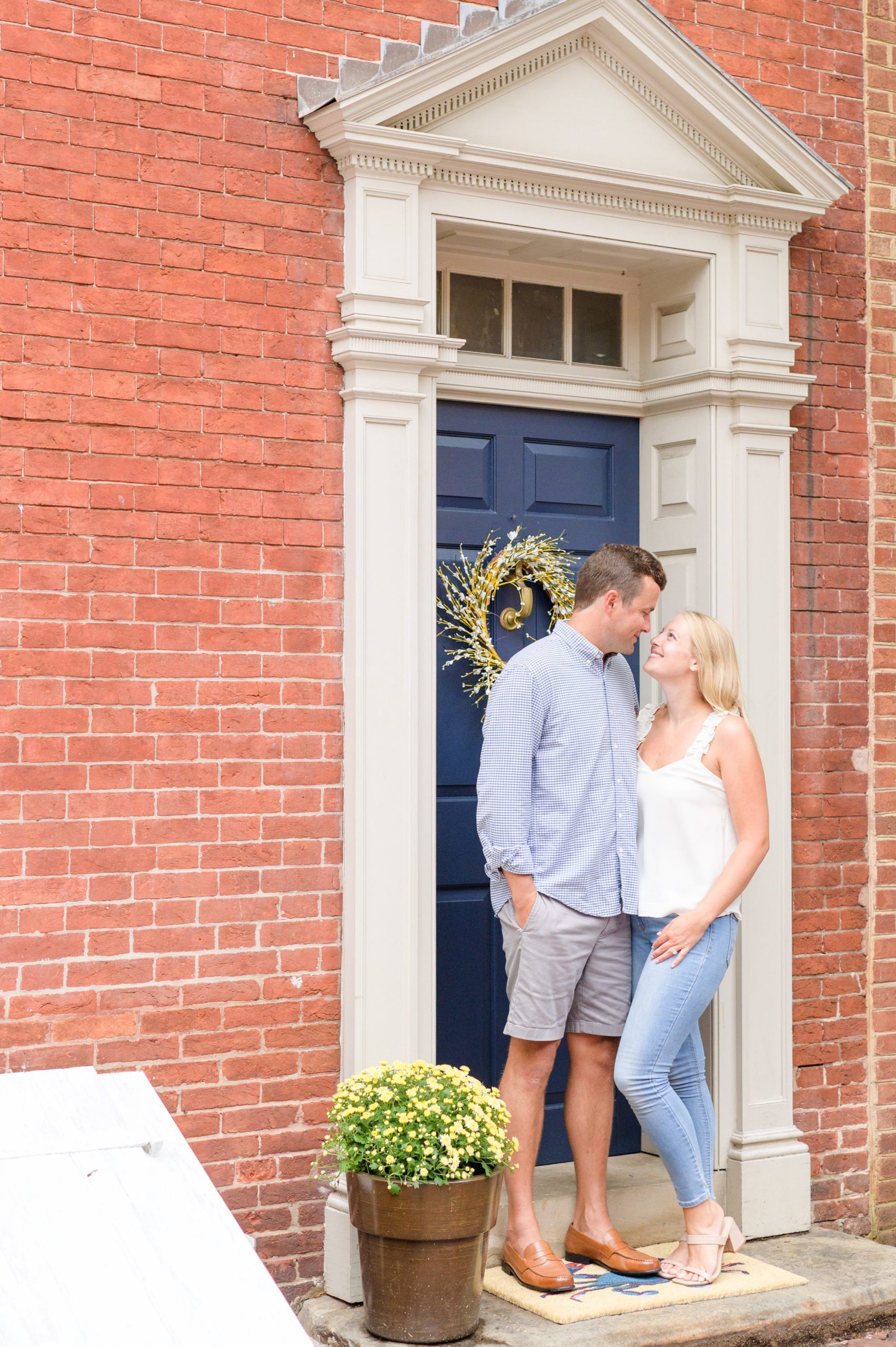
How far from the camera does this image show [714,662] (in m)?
4.28

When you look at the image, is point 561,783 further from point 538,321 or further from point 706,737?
point 538,321

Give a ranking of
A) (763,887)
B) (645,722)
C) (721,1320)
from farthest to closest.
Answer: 1. (763,887)
2. (645,722)
3. (721,1320)

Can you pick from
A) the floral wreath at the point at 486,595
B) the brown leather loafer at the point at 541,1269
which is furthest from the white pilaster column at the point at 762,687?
the brown leather loafer at the point at 541,1269

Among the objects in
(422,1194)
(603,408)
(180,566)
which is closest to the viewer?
(422,1194)

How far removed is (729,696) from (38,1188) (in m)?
2.60

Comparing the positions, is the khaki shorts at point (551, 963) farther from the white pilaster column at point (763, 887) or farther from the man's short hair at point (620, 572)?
the man's short hair at point (620, 572)

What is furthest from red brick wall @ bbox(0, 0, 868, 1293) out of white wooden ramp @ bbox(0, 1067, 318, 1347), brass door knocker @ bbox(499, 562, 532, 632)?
white wooden ramp @ bbox(0, 1067, 318, 1347)

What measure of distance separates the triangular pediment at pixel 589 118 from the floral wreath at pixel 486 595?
1.23 metres

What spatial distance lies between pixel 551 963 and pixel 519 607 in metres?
1.38

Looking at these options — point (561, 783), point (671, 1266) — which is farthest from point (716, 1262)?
point (561, 783)

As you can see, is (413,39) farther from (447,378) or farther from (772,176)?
(772,176)

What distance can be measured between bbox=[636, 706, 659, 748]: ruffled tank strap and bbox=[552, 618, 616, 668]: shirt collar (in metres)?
0.30

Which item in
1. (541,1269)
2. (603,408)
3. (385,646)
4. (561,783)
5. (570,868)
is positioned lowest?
(541,1269)

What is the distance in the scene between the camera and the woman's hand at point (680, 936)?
13.6ft
